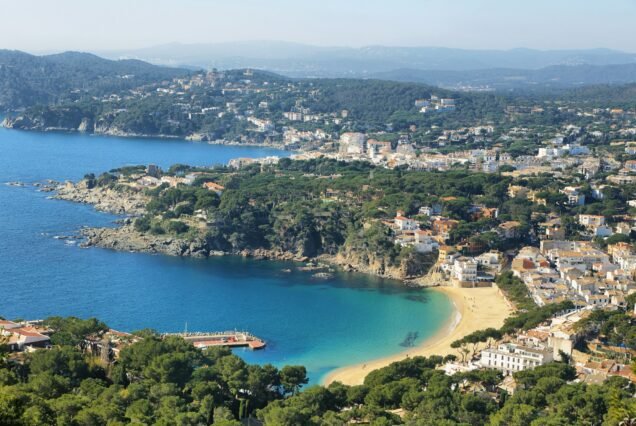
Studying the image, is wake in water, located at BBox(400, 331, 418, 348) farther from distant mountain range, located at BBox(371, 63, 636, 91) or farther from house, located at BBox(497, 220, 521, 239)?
distant mountain range, located at BBox(371, 63, 636, 91)

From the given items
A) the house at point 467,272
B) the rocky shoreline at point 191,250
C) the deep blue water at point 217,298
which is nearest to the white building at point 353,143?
the rocky shoreline at point 191,250

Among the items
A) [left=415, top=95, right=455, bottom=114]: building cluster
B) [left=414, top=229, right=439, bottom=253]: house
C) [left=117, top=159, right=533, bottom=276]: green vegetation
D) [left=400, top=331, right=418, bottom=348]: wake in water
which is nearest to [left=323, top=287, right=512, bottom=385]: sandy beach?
[left=400, top=331, right=418, bottom=348]: wake in water

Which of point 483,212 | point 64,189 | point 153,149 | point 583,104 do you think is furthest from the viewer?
point 583,104

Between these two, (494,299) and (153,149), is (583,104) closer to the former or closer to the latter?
(153,149)

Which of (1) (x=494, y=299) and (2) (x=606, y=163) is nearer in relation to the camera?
(1) (x=494, y=299)

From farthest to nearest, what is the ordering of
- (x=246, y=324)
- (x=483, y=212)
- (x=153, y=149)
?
(x=153, y=149) < (x=483, y=212) < (x=246, y=324)

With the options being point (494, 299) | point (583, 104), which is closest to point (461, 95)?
point (583, 104)
